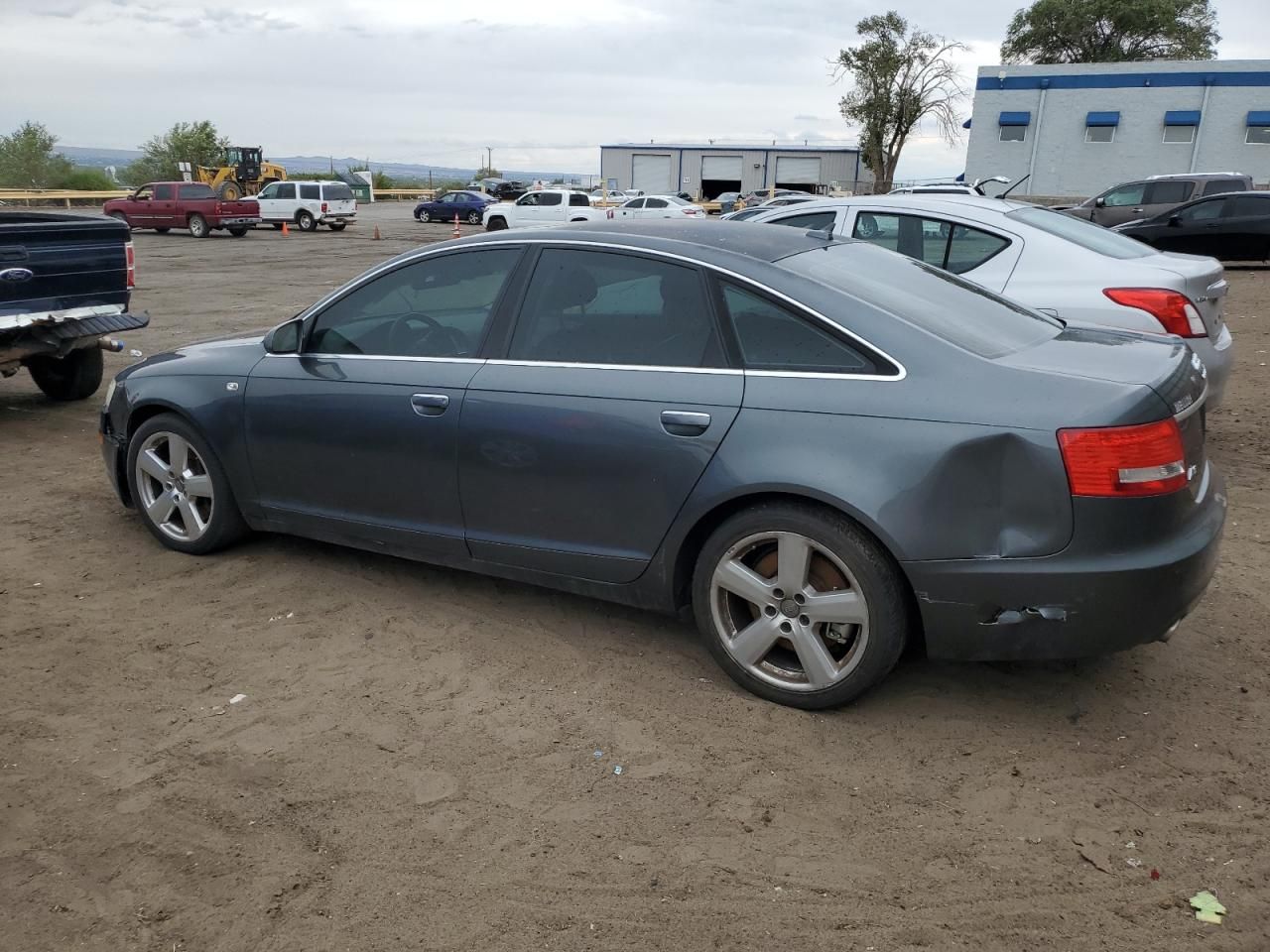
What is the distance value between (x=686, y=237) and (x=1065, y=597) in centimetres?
192

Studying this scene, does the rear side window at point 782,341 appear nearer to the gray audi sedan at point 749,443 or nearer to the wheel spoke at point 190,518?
the gray audi sedan at point 749,443

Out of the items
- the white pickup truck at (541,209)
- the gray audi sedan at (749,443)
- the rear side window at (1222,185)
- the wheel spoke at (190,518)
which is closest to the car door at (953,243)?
the gray audi sedan at (749,443)

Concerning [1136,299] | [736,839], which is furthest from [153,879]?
[1136,299]

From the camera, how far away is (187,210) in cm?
3300

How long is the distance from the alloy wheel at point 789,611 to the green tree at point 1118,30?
64553 millimetres

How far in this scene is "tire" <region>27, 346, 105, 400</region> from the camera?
852 cm

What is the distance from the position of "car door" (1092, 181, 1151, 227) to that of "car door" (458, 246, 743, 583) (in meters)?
21.9

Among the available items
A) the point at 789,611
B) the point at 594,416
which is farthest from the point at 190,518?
the point at 789,611

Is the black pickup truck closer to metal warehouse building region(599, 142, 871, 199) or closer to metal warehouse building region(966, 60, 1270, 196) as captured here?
metal warehouse building region(966, 60, 1270, 196)

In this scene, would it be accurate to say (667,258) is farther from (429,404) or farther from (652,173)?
(652,173)

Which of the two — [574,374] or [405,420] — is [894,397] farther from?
Answer: [405,420]

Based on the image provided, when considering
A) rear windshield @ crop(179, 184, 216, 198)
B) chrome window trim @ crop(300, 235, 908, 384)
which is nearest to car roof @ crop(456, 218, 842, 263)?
chrome window trim @ crop(300, 235, 908, 384)

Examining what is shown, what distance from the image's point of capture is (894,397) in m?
3.27

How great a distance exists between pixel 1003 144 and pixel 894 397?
43476mm
